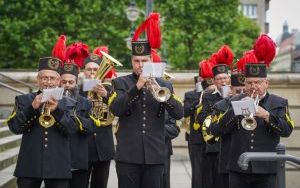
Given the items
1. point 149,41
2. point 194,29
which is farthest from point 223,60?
point 194,29

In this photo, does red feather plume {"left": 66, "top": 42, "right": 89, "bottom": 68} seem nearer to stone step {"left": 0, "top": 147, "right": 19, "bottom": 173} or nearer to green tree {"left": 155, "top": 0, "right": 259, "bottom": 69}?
stone step {"left": 0, "top": 147, "right": 19, "bottom": 173}

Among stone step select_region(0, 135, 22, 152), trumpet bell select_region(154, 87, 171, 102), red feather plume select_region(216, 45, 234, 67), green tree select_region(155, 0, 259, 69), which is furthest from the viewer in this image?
green tree select_region(155, 0, 259, 69)

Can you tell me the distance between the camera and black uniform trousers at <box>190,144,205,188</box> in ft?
36.9

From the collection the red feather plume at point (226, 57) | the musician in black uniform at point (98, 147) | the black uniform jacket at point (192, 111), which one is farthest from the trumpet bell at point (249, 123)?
the black uniform jacket at point (192, 111)

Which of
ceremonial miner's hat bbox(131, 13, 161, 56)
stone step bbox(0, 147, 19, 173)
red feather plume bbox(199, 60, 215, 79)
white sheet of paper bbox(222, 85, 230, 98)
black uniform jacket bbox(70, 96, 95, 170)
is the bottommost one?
stone step bbox(0, 147, 19, 173)

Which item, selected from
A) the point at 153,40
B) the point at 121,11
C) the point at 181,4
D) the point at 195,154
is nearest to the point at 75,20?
the point at 121,11

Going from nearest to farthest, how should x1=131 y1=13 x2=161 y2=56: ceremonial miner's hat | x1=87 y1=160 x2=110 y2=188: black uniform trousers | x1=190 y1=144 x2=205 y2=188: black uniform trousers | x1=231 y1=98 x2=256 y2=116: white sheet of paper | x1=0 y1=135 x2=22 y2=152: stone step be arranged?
x1=231 y1=98 x2=256 y2=116: white sheet of paper
x1=131 y1=13 x2=161 y2=56: ceremonial miner's hat
x1=87 y1=160 x2=110 y2=188: black uniform trousers
x1=190 y1=144 x2=205 y2=188: black uniform trousers
x1=0 y1=135 x2=22 y2=152: stone step

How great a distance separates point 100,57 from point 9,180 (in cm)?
228

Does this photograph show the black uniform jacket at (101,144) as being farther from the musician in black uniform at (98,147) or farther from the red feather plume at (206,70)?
the red feather plume at (206,70)

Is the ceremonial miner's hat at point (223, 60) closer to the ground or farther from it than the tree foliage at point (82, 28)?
closer to the ground

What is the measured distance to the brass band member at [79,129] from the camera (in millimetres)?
8081

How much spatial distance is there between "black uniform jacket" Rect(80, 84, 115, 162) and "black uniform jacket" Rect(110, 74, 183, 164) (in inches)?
63.2

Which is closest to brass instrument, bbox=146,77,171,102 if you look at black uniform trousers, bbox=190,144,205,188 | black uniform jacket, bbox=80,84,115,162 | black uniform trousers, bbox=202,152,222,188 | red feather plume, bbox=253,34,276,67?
red feather plume, bbox=253,34,276,67

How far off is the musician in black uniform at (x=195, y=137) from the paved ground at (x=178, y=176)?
2.27 metres
